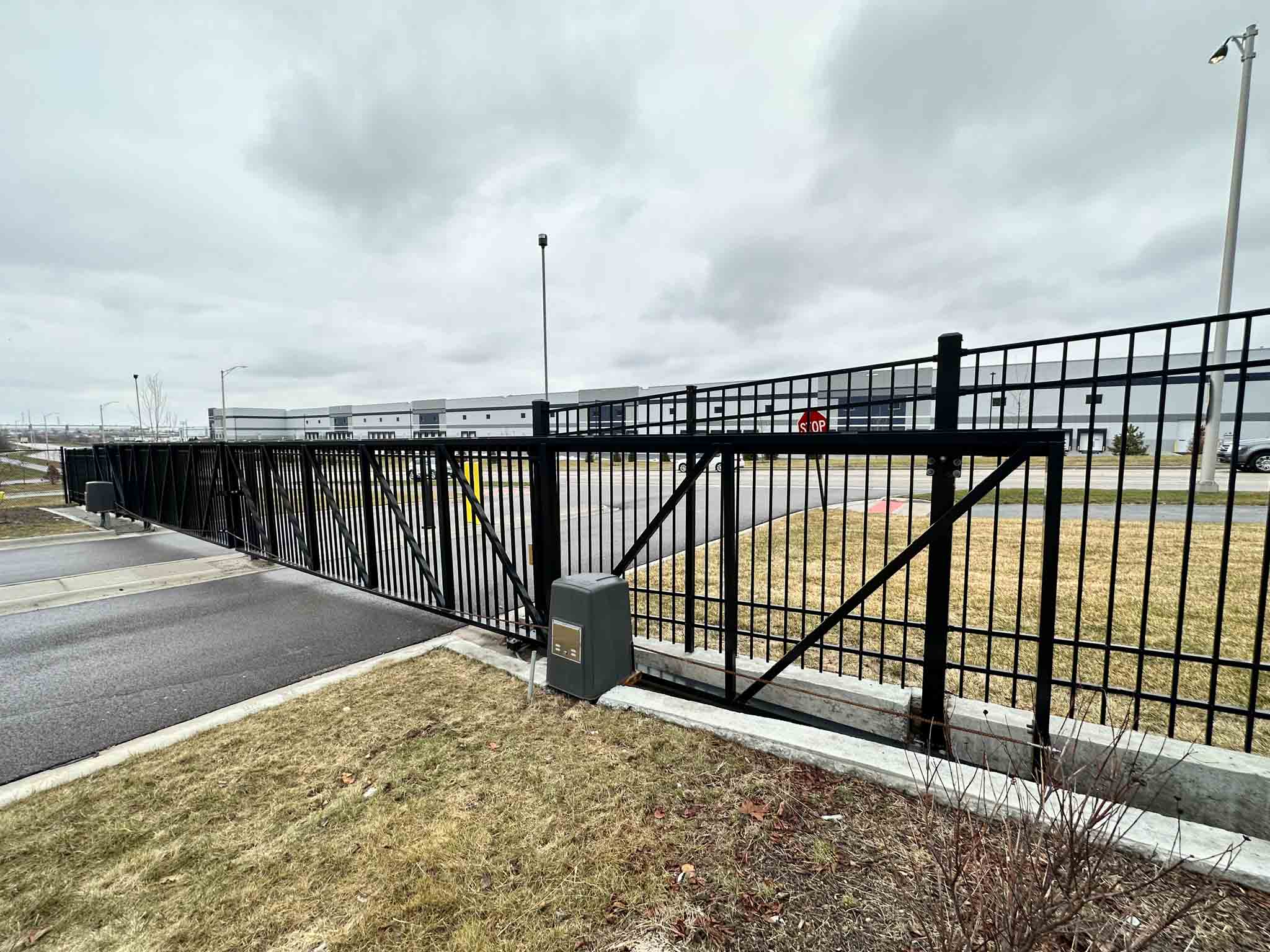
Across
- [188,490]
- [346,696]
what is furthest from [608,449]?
[188,490]

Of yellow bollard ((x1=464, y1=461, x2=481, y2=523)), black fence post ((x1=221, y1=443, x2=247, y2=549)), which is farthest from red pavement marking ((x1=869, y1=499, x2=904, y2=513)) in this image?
black fence post ((x1=221, y1=443, x2=247, y2=549))

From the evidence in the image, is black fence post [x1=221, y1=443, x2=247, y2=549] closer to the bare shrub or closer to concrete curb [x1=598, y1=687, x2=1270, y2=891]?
concrete curb [x1=598, y1=687, x2=1270, y2=891]

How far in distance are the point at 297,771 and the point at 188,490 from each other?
10.0 meters

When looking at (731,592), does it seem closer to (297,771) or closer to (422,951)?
(422,951)

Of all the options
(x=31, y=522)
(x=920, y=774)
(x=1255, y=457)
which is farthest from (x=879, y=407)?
(x=31, y=522)

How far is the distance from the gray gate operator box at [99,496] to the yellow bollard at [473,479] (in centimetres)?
1238

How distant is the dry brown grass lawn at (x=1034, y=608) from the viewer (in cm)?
348

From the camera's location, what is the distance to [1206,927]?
6.06 feet

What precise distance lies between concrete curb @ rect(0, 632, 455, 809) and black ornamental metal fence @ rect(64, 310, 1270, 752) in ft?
2.99

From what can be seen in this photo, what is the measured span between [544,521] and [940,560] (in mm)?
2915

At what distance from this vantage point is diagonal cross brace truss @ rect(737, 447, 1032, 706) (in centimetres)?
261

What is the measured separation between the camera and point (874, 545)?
26.8ft

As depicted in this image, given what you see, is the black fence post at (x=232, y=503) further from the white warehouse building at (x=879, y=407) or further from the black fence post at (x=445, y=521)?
the black fence post at (x=445, y=521)

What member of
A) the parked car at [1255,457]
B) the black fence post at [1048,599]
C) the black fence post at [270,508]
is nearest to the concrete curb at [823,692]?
the black fence post at [1048,599]
